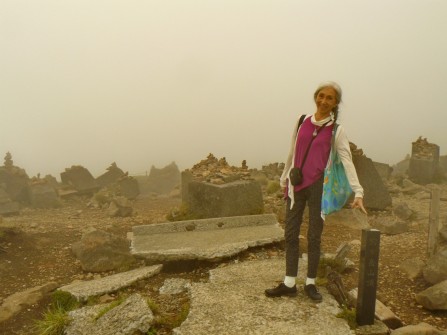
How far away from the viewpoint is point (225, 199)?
802 centimetres

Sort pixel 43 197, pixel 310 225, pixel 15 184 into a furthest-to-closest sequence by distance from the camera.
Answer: pixel 15 184 < pixel 43 197 < pixel 310 225

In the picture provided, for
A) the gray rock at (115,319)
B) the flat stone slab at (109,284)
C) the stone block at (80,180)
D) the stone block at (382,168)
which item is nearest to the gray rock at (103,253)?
the flat stone slab at (109,284)

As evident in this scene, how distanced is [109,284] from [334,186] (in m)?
3.24

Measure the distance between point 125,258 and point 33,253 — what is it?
2436 mm

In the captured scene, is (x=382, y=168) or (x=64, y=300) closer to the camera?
(x=64, y=300)

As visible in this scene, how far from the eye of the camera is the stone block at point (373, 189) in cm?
1087

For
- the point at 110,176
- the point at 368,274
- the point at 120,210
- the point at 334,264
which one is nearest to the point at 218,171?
the point at 334,264

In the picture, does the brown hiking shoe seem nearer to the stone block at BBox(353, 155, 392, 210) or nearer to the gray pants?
the gray pants

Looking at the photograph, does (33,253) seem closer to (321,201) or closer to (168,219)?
(168,219)

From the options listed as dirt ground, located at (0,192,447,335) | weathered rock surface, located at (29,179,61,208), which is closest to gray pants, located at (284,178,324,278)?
dirt ground, located at (0,192,447,335)

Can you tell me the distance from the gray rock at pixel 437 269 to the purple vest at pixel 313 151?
261 cm

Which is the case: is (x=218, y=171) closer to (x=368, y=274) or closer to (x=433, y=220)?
(x=433, y=220)

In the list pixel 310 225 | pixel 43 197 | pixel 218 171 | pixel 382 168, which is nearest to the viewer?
pixel 310 225

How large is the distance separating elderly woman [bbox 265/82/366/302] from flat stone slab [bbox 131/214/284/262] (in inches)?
69.8
